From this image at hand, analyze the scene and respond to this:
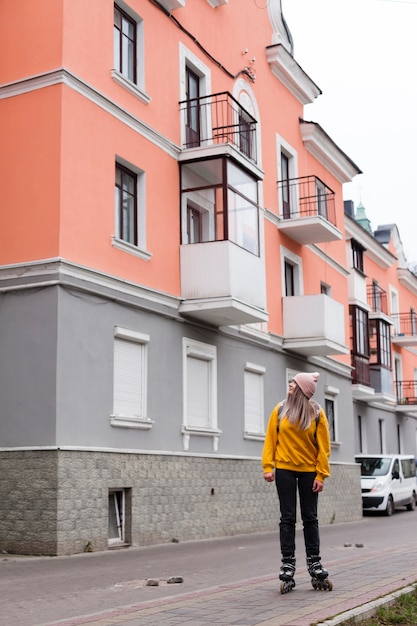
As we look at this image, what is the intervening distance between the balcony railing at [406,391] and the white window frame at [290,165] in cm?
1939

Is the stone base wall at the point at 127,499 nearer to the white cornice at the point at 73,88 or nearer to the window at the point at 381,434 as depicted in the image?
the white cornice at the point at 73,88

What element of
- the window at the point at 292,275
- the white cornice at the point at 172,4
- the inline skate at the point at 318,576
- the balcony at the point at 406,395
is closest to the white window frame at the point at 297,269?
the window at the point at 292,275

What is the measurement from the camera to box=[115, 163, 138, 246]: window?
16.5 metres

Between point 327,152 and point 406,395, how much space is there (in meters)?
19.3

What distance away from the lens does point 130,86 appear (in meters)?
16.7

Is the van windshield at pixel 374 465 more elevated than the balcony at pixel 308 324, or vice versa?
the balcony at pixel 308 324

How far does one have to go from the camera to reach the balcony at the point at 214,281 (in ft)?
58.5

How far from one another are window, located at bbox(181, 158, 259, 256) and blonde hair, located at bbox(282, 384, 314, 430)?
9888mm

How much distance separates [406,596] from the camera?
7.49m

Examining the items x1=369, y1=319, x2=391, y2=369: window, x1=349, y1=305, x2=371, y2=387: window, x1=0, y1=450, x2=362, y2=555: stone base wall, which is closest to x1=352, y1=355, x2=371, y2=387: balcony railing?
x1=349, y1=305, x2=371, y2=387: window

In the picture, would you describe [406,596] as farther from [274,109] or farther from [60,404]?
[274,109]

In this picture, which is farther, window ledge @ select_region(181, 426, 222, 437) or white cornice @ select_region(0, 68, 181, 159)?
window ledge @ select_region(181, 426, 222, 437)

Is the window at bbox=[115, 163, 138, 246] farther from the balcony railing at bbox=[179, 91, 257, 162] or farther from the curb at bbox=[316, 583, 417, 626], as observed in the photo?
the curb at bbox=[316, 583, 417, 626]

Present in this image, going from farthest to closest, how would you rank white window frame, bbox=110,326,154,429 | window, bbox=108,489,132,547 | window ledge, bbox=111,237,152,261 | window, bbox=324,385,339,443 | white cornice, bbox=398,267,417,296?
white cornice, bbox=398,267,417,296 → window, bbox=324,385,339,443 → window ledge, bbox=111,237,152,261 → white window frame, bbox=110,326,154,429 → window, bbox=108,489,132,547
